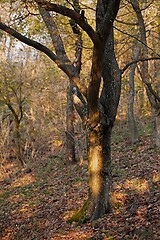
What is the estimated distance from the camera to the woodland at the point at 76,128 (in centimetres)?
625

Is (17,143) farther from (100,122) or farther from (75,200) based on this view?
(100,122)

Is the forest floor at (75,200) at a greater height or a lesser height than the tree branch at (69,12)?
lesser

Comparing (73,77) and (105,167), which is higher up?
(73,77)

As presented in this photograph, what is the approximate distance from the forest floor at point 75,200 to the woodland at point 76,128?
40 mm

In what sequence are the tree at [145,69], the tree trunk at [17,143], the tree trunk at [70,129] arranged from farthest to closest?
the tree trunk at [17,143] → the tree trunk at [70,129] → the tree at [145,69]

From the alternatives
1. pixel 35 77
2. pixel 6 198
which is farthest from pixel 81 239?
pixel 35 77

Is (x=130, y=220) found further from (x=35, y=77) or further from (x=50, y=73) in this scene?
(x=50, y=73)

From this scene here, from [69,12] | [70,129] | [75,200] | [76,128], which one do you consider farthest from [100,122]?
[76,128]

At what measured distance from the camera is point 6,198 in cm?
1219

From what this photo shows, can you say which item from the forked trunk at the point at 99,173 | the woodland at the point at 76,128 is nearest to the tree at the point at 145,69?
the woodland at the point at 76,128

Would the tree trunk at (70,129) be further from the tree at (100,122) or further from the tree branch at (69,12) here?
the tree branch at (69,12)

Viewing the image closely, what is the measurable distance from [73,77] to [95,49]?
1.62 meters

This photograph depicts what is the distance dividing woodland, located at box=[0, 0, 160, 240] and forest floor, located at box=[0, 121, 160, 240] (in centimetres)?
4

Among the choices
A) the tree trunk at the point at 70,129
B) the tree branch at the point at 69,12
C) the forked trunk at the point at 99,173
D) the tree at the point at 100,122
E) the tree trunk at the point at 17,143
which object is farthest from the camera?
the tree trunk at the point at 17,143
